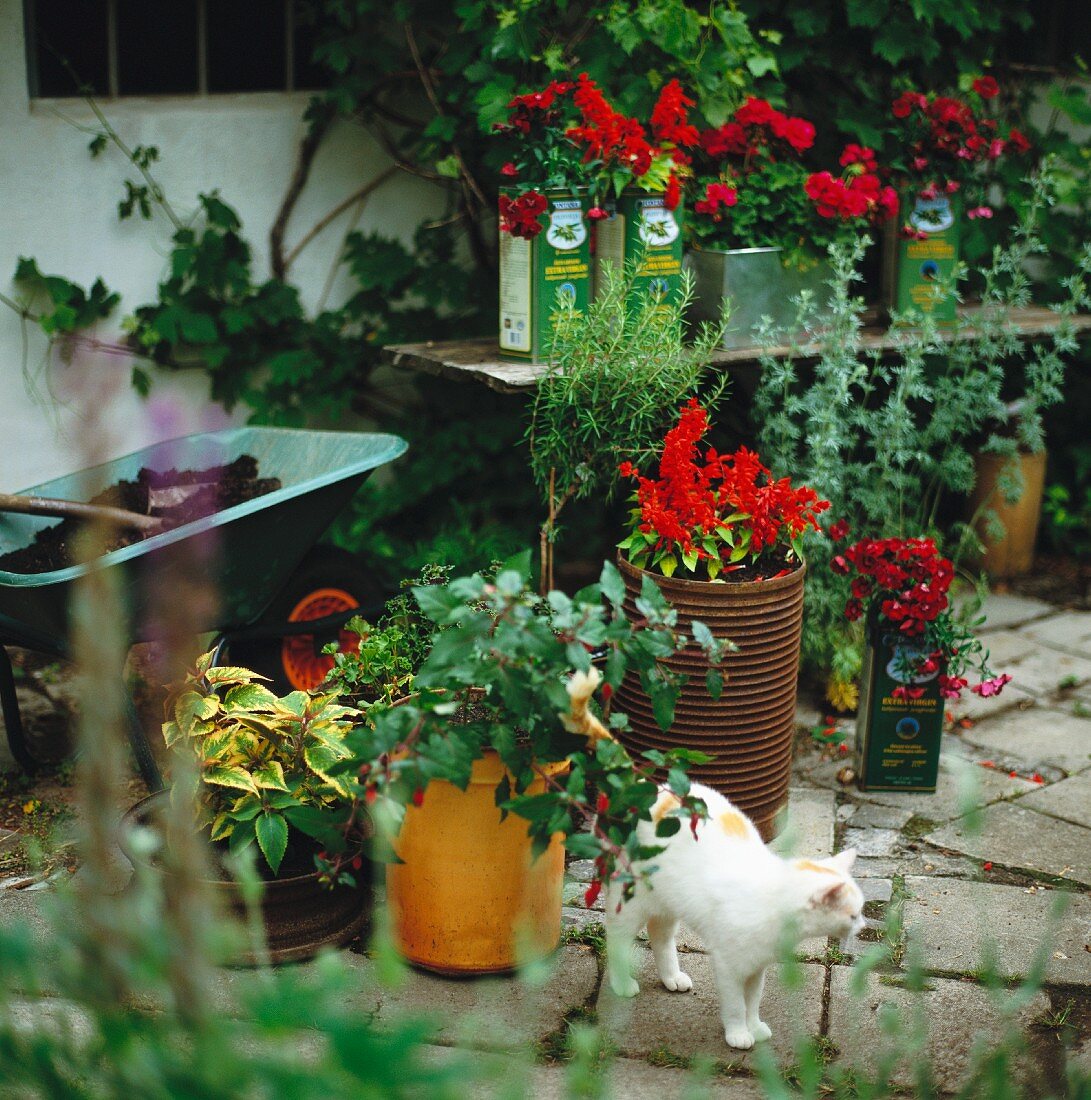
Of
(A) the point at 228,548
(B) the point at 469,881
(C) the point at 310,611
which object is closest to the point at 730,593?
(B) the point at 469,881

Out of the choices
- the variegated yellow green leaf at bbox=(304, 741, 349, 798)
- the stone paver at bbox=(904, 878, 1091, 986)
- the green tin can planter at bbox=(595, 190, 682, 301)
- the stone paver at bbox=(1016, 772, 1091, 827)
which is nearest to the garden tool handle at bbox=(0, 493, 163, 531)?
the variegated yellow green leaf at bbox=(304, 741, 349, 798)

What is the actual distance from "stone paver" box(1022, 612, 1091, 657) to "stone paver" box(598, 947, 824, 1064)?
270 cm

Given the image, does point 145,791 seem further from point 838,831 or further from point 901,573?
point 901,573

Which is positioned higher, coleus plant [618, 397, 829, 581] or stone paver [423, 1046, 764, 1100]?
coleus plant [618, 397, 829, 581]

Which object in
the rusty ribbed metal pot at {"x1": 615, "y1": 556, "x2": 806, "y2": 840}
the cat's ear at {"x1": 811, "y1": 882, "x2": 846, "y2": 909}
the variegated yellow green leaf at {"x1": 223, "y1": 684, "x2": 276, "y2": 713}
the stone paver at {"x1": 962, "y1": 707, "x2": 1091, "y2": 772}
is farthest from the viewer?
the stone paver at {"x1": 962, "y1": 707, "x2": 1091, "y2": 772}

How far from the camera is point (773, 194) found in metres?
4.61

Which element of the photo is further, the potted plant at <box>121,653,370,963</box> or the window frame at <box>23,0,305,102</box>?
the window frame at <box>23,0,305,102</box>

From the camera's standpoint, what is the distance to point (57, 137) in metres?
4.57

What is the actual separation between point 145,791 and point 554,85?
2440mm

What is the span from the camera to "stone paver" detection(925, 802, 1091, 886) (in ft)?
12.1

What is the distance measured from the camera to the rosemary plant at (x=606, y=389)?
12.4ft

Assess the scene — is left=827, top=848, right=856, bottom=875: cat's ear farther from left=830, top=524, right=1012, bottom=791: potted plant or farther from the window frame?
the window frame

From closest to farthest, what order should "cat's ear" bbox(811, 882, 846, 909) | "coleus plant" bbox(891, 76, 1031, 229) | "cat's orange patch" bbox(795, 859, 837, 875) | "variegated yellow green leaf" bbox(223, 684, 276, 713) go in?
"cat's ear" bbox(811, 882, 846, 909) < "cat's orange patch" bbox(795, 859, 837, 875) < "variegated yellow green leaf" bbox(223, 684, 276, 713) < "coleus plant" bbox(891, 76, 1031, 229)

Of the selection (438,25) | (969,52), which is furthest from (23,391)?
(969,52)
